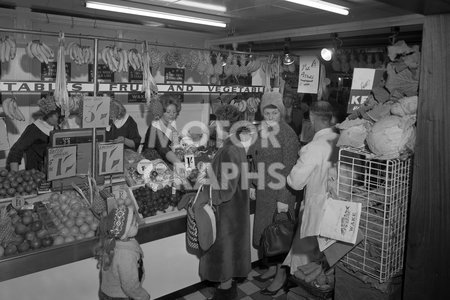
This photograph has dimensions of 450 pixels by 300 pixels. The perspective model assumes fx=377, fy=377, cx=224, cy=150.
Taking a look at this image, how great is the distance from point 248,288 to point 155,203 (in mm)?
1437

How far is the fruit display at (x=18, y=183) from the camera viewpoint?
354 centimetres

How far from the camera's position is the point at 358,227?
7.03 ft

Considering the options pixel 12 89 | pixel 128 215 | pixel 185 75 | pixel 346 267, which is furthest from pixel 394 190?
pixel 185 75

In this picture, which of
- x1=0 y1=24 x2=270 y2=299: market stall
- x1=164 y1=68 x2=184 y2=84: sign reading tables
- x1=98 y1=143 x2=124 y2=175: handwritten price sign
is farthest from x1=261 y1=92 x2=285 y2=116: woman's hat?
x1=164 y1=68 x2=184 y2=84: sign reading tables

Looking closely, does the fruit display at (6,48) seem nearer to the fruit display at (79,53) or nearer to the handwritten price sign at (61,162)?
the fruit display at (79,53)

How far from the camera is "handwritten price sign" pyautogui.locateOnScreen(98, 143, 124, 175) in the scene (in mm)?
3488

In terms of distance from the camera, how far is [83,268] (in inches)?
125

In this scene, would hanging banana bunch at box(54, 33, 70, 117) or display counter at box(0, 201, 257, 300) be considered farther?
hanging banana bunch at box(54, 33, 70, 117)

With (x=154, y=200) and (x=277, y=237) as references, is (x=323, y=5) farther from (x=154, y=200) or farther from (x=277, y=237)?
(x=154, y=200)

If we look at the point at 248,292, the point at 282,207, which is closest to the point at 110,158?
the point at 282,207

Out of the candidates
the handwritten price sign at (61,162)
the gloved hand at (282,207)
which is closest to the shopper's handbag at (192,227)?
the gloved hand at (282,207)

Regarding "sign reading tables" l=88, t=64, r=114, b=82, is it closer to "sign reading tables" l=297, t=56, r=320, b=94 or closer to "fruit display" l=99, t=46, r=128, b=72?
"fruit display" l=99, t=46, r=128, b=72

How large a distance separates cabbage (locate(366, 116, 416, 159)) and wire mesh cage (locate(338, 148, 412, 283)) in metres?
0.06

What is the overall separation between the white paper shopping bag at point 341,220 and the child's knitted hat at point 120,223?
1367 millimetres
